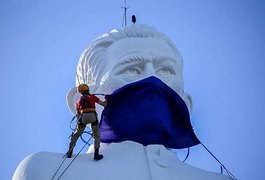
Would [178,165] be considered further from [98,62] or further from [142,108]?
[98,62]

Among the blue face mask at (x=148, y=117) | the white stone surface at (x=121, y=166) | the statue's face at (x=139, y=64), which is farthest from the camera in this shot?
the statue's face at (x=139, y=64)

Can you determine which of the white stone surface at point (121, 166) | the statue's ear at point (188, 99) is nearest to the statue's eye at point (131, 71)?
the statue's ear at point (188, 99)

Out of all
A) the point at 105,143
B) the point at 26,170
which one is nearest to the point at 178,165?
the point at 105,143

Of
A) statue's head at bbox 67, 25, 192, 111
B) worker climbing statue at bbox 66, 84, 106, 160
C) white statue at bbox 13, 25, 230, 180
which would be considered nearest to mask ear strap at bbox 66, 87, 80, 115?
white statue at bbox 13, 25, 230, 180

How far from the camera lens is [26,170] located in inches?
282

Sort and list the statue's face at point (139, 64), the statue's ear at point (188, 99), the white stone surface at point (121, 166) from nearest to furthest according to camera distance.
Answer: the white stone surface at point (121, 166), the statue's face at point (139, 64), the statue's ear at point (188, 99)

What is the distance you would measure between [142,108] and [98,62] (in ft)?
5.73

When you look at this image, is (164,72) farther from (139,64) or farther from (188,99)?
(188,99)

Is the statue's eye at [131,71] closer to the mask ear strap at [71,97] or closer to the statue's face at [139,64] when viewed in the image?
the statue's face at [139,64]

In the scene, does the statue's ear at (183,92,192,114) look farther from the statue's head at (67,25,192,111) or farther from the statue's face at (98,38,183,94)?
the statue's face at (98,38,183,94)

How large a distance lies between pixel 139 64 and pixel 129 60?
0.70ft

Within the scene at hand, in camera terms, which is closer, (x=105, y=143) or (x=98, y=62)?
(x=105, y=143)

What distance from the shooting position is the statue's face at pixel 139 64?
935cm

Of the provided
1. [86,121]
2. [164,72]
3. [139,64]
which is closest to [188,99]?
[164,72]
